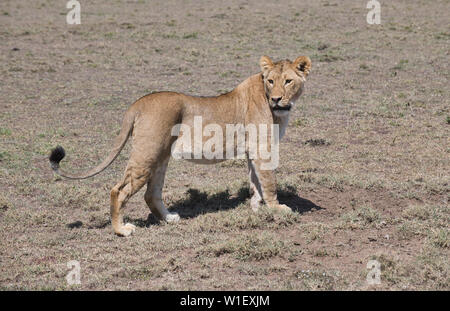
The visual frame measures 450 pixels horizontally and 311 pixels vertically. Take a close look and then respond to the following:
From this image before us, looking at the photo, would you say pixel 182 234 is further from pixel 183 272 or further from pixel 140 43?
pixel 140 43

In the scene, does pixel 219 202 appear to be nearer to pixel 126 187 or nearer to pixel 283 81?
pixel 126 187

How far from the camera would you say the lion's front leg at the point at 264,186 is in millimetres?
5637

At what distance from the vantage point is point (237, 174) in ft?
24.1

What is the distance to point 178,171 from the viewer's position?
7.52m

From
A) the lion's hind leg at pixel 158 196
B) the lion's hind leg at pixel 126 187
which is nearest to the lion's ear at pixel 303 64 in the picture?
the lion's hind leg at pixel 158 196

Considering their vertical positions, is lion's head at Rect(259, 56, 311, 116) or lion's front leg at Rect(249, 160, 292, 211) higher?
lion's head at Rect(259, 56, 311, 116)

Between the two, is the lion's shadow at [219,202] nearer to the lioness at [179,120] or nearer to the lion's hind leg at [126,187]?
the lioness at [179,120]

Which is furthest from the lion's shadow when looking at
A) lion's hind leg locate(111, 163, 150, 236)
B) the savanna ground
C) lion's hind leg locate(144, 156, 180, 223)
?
lion's hind leg locate(111, 163, 150, 236)

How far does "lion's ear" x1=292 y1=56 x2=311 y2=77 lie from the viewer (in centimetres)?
548

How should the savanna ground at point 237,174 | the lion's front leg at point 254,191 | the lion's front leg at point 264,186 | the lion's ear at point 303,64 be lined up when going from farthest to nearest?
the lion's front leg at point 254,191, the lion's front leg at point 264,186, the lion's ear at point 303,64, the savanna ground at point 237,174

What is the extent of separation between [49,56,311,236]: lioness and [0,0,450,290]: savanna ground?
0.29 m

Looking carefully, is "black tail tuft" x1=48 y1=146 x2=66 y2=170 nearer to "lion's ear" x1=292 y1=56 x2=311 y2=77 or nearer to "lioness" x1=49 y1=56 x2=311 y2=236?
"lioness" x1=49 y1=56 x2=311 y2=236

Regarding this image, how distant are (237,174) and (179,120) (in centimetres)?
209

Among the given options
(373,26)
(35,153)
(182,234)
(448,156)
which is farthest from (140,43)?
(182,234)
